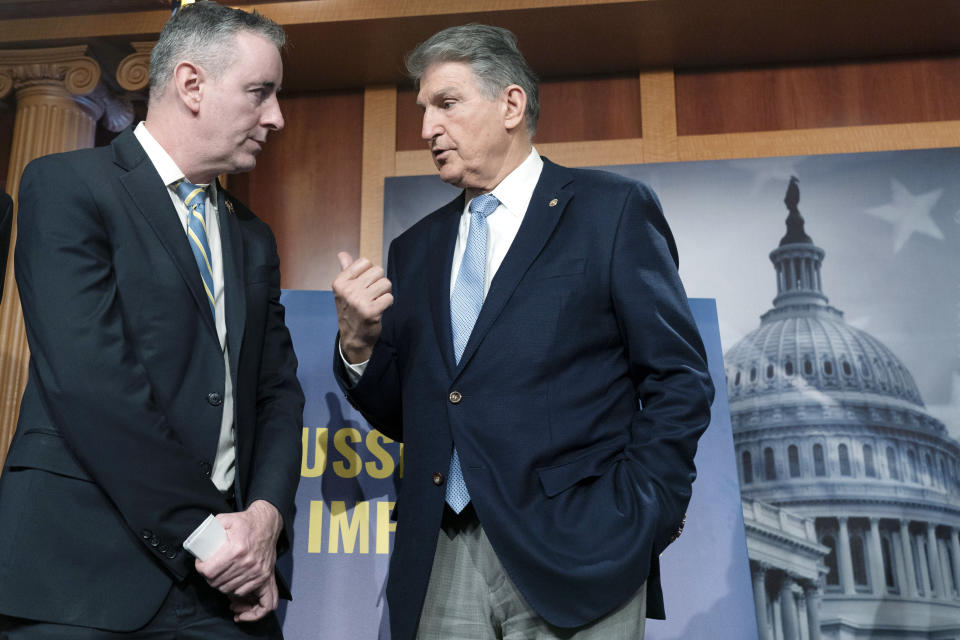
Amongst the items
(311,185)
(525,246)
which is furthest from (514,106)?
(311,185)

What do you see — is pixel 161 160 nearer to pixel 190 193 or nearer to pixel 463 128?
pixel 190 193

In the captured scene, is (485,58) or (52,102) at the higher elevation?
(52,102)

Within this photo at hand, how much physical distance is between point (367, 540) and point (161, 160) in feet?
3.53

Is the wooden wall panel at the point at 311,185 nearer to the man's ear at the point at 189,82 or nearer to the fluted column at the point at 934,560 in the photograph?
the man's ear at the point at 189,82

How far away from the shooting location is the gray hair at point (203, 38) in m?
1.84

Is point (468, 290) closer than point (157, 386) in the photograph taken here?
No

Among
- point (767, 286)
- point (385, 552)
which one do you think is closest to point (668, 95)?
point (767, 286)

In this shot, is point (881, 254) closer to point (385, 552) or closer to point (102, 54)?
point (385, 552)

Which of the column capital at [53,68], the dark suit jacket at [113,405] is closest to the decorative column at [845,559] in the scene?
the dark suit jacket at [113,405]

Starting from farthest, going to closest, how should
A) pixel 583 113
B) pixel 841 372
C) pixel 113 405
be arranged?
1. pixel 583 113
2. pixel 841 372
3. pixel 113 405

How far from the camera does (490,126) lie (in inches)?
75.4

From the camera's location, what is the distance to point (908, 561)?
3.26 m

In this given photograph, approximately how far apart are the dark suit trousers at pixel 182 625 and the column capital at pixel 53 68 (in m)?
2.74

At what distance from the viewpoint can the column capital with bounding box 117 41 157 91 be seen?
3.61 m
